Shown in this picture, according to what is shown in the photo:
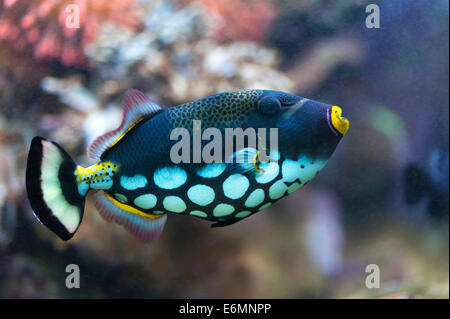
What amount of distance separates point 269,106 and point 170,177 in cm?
32

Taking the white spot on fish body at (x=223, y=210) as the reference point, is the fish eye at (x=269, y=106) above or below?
above

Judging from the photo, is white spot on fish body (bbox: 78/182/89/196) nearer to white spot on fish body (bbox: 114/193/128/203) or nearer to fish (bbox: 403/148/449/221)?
white spot on fish body (bbox: 114/193/128/203)

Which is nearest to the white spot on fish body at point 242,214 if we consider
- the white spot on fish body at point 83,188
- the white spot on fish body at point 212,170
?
the white spot on fish body at point 212,170

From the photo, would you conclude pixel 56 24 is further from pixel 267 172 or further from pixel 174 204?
pixel 267 172

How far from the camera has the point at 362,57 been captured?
1.25 m

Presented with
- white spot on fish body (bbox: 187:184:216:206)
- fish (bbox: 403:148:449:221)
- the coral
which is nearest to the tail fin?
white spot on fish body (bbox: 187:184:216:206)

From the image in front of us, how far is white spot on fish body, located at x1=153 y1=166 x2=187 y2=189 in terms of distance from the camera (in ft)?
2.85

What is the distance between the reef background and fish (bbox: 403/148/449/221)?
42mm

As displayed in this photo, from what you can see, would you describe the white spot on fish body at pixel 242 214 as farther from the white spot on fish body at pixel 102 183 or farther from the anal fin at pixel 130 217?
the white spot on fish body at pixel 102 183

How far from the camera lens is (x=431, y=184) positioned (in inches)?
54.4

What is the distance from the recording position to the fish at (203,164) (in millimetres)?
860

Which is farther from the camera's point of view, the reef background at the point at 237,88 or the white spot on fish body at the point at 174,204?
the reef background at the point at 237,88

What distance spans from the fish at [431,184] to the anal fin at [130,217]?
101 centimetres
